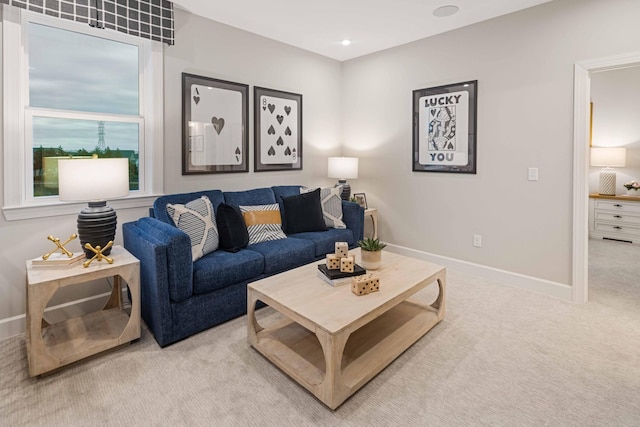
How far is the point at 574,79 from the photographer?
2.94 meters

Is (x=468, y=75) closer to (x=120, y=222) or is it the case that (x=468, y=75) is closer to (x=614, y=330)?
(x=614, y=330)

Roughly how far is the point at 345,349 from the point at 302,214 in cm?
166

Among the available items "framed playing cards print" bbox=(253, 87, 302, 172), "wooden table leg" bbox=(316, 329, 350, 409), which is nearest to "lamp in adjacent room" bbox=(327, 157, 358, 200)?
"framed playing cards print" bbox=(253, 87, 302, 172)

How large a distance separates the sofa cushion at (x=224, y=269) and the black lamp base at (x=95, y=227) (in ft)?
1.95

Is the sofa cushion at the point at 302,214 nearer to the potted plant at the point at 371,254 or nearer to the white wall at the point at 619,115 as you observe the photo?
the potted plant at the point at 371,254

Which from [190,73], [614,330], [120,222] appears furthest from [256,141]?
[614,330]

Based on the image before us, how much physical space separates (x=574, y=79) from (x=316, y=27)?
2.39 m

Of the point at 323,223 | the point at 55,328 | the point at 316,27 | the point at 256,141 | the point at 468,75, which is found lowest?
the point at 55,328

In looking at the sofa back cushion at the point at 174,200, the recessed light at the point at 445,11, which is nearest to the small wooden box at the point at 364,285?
the sofa back cushion at the point at 174,200

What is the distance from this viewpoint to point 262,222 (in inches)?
129

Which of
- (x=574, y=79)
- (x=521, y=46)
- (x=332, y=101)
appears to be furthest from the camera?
(x=332, y=101)

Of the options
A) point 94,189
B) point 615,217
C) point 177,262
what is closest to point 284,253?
point 177,262

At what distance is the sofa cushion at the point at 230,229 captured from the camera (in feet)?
9.39

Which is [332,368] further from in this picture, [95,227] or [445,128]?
[445,128]
